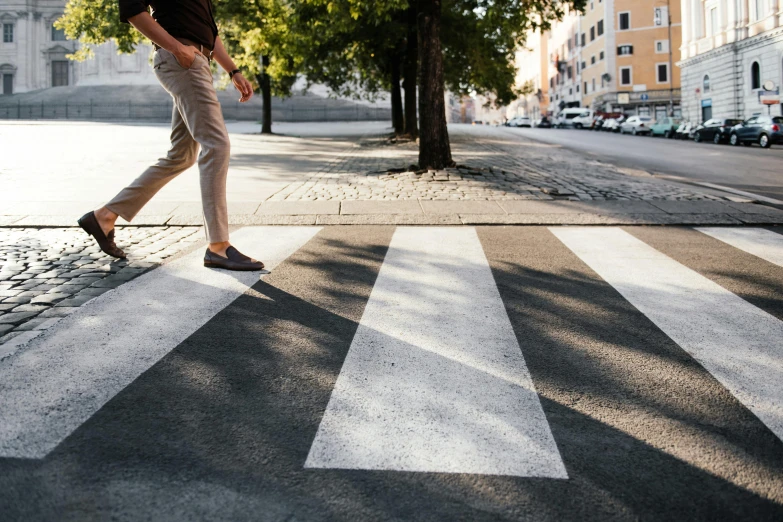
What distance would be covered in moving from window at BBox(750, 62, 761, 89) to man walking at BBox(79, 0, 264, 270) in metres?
46.3

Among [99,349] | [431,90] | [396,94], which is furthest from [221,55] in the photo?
[396,94]

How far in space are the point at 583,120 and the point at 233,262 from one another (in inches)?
2494

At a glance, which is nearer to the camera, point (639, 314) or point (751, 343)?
point (751, 343)

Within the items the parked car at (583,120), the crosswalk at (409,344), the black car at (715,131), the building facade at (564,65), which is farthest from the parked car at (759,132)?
the building facade at (564,65)

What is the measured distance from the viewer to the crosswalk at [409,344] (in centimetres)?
231

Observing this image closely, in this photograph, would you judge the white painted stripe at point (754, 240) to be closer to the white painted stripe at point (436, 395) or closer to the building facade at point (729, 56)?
the white painted stripe at point (436, 395)

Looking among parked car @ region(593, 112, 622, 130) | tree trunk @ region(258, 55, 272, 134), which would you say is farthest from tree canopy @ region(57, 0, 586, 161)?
parked car @ region(593, 112, 622, 130)

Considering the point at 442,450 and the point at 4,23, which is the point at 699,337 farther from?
the point at 4,23

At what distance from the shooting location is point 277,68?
22.1m

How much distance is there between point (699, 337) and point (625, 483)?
1625 mm

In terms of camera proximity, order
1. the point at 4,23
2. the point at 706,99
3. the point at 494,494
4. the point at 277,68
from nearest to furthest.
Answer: the point at 494,494
the point at 277,68
the point at 706,99
the point at 4,23

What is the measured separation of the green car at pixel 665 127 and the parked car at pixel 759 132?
9.91 meters

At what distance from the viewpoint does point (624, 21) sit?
7338 cm

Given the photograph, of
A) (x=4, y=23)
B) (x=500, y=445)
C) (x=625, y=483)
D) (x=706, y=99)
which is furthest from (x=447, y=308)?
(x=4, y=23)
